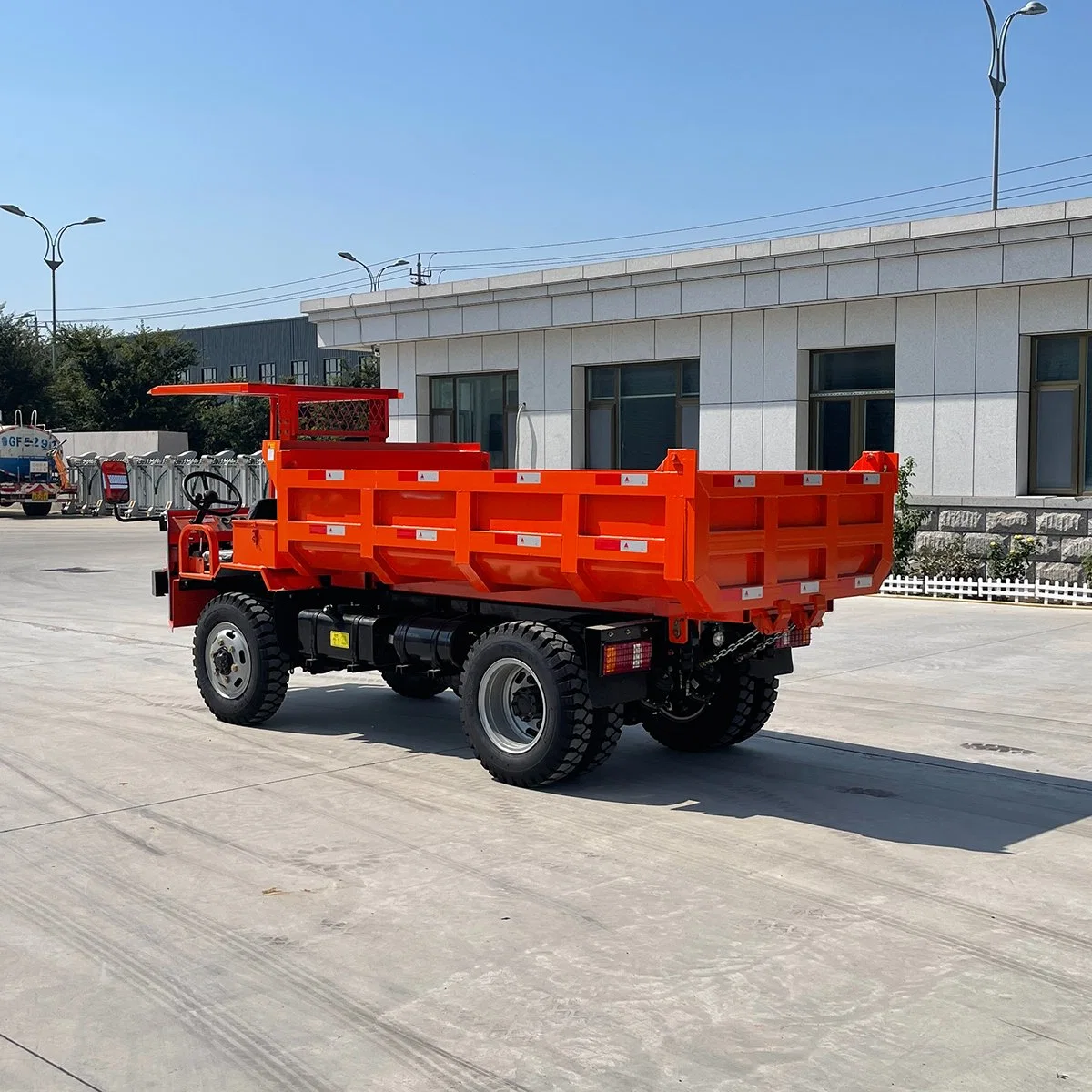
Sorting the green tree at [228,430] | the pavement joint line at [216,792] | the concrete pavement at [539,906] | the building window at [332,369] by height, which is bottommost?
the concrete pavement at [539,906]

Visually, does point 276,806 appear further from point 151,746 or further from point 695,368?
point 695,368

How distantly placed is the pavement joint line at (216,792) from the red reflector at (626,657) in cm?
187

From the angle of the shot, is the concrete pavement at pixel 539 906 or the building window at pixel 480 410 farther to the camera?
the building window at pixel 480 410

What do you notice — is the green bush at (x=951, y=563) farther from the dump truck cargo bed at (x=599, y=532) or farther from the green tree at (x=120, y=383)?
the green tree at (x=120, y=383)

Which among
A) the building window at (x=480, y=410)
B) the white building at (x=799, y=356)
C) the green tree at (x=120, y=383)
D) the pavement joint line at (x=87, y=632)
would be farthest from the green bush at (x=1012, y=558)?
the green tree at (x=120, y=383)

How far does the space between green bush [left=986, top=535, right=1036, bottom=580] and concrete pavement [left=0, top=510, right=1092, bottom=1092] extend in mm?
8540

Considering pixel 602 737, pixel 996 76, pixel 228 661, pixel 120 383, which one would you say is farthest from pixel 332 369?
pixel 602 737

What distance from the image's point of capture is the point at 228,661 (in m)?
10.0

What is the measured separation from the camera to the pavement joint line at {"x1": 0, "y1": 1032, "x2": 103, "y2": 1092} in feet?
13.8

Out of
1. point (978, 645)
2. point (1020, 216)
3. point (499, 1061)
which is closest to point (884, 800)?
point (499, 1061)

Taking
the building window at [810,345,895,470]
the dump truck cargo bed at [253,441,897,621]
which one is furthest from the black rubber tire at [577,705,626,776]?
the building window at [810,345,895,470]

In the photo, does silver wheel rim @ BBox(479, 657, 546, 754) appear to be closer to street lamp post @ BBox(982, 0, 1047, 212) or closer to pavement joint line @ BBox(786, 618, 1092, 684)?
pavement joint line @ BBox(786, 618, 1092, 684)

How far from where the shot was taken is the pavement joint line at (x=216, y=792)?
720 centimetres

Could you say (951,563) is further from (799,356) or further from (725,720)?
(725,720)
